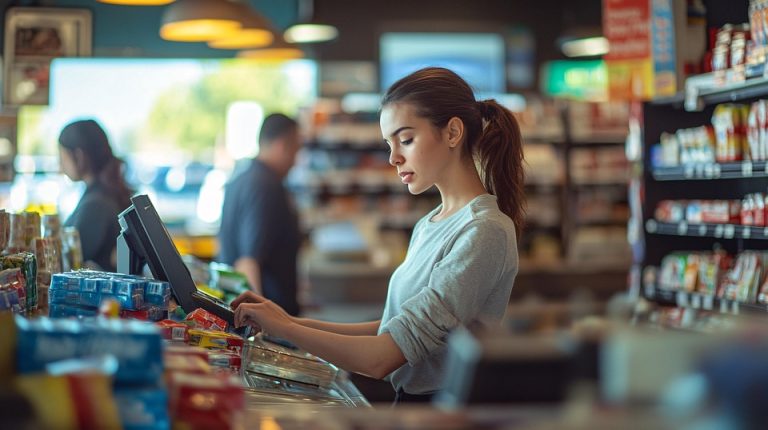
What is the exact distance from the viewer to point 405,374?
8.68 ft

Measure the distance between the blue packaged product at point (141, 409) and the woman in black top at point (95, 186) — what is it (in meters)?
3.06

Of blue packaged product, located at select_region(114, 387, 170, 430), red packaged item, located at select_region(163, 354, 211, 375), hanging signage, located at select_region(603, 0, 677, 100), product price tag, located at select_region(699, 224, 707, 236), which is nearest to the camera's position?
blue packaged product, located at select_region(114, 387, 170, 430)

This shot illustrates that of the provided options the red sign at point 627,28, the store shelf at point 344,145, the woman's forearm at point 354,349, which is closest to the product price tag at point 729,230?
the red sign at point 627,28

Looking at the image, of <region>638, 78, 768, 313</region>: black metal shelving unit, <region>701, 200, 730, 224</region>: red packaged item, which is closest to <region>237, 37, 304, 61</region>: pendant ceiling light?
<region>638, 78, 768, 313</region>: black metal shelving unit

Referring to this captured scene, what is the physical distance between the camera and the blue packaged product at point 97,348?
4.83 ft

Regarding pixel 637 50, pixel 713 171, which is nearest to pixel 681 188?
pixel 713 171

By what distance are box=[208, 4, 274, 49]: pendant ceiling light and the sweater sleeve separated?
4.65 metres

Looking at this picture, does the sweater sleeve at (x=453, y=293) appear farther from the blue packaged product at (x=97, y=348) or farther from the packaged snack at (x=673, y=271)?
the packaged snack at (x=673, y=271)

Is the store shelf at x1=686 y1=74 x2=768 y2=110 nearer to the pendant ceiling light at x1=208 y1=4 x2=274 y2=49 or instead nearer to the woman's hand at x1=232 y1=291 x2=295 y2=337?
the woman's hand at x1=232 y1=291 x2=295 y2=337

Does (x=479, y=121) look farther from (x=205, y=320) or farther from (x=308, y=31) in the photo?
(x=308, y=31)

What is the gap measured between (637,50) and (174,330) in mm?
5048

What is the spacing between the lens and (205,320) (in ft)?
8.36

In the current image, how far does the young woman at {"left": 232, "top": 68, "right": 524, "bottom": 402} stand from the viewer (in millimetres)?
2498

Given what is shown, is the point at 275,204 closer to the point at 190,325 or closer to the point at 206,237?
the point at 190,325
